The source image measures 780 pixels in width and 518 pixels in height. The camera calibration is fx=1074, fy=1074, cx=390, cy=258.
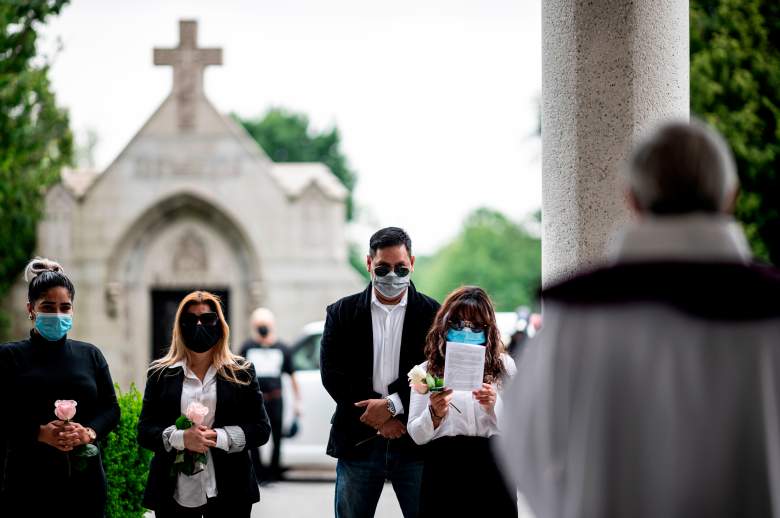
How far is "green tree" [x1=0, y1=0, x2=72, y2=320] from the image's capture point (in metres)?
14.8

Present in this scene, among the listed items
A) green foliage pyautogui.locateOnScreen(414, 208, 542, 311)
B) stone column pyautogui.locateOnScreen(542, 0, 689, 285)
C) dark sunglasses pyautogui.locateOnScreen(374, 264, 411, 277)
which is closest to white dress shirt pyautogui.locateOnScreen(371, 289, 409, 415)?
dark sunglasses pyautogui.locateOnScreen(374, 264, 411, 277)

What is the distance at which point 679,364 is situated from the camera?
7.86 feet

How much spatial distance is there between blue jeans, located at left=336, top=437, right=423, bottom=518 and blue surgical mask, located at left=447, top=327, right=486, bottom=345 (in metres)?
0.81

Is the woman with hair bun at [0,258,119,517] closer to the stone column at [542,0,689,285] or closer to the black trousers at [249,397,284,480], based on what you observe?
the stone column at [542,0,689,285]

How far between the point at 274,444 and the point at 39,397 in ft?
27.7

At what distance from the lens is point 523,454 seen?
2611 millimetres

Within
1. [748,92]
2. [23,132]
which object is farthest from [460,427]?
[748,92]

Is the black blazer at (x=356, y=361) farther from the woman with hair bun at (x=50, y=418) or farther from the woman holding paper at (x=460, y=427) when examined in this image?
the woman with hair bun at (x=50, y=418)

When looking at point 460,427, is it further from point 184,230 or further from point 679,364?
point 184,230

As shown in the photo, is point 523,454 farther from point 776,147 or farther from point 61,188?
point 61,188

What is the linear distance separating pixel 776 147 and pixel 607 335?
20480 mm

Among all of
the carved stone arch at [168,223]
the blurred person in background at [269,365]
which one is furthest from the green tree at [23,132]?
the blurred person in background at [269,365]

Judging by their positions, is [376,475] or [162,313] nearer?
[376,475]

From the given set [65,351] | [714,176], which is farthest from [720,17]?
[714,176]
